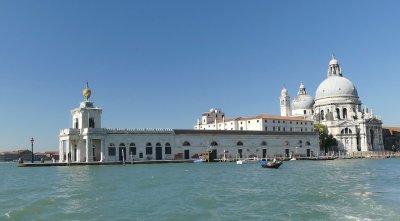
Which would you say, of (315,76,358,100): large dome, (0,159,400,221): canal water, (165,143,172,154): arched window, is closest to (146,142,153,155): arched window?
(165,143,172,154): arched window

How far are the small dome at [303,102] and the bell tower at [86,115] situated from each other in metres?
57.2

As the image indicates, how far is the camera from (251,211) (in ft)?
55.8

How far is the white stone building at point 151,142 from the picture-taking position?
6159 cm

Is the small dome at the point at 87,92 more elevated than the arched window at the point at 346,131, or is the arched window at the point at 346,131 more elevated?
the small dome at the point at 87,92

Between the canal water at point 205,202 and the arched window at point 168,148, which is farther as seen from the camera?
the arched window at point 168,148

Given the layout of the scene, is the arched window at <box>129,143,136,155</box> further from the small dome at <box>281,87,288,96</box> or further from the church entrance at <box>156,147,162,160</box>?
the small dome at <box>281,87,288,96</box>

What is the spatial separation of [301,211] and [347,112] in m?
83.3

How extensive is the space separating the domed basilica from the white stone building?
1827 cm

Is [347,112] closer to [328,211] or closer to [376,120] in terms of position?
[376,120]

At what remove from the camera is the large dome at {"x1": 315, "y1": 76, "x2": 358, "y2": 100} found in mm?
96625

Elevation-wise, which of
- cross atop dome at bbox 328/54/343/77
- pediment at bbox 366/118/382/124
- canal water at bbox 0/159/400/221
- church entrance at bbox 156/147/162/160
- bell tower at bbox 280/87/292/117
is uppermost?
cross atop dome at bbox 328/54/343/77

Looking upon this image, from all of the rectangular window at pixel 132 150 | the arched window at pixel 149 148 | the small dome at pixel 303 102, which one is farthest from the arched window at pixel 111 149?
the small dome at pixel 303 102

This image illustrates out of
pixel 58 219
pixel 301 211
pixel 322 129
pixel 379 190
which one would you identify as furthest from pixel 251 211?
pixel 322 129

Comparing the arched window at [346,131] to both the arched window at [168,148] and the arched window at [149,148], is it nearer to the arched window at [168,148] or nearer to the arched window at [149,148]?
the arched window at [168,148]
